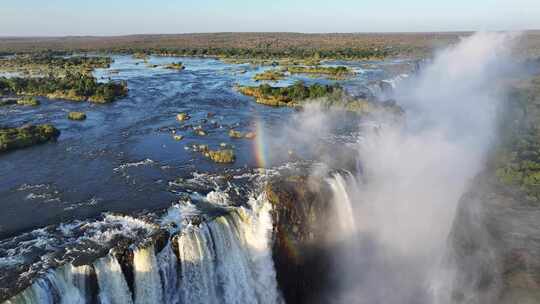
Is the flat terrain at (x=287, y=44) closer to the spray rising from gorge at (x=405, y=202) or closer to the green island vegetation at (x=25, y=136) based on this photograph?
the spray rising from gorge at (x=405, y=202)

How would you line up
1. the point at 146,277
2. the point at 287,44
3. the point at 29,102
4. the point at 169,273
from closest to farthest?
the point at 146,277 < the point at 169,273 < the point at 29,102 < the point at 287,44

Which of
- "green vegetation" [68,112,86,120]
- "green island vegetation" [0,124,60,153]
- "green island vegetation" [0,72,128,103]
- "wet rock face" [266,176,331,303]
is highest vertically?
"green island vegetation" [0,72,128,103]

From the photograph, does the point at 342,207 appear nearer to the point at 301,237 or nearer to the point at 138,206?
the point at 301,237

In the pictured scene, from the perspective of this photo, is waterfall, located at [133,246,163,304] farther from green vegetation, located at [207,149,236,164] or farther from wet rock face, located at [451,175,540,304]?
wet rock face, located at [451,175,540,304]

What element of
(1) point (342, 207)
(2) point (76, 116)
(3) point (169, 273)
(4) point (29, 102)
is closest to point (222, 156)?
(1) point (342, 207)

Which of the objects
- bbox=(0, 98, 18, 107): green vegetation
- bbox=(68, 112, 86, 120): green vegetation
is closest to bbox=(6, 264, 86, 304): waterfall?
bbox=(68, 112, 86, 120): green vegetation

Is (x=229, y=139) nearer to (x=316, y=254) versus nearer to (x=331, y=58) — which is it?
(x=316, y=254)
